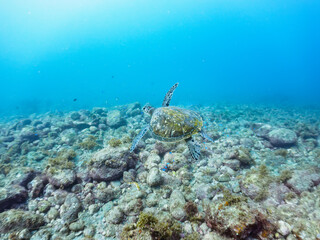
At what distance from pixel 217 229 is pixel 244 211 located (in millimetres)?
733

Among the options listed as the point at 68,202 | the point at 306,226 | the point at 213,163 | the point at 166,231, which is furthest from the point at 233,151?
the point at 68,202

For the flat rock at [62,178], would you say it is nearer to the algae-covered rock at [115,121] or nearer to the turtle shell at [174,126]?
the turtle shell at [174,126]

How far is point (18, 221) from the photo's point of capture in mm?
3844

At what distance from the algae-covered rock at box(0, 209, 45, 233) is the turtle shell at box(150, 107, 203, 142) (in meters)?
4.55

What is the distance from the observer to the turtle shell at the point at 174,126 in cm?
555

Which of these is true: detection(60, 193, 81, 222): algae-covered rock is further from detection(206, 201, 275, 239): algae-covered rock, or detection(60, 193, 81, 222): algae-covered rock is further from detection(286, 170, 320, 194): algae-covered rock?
detection(286, 170, 320, 194): algae-covered rock

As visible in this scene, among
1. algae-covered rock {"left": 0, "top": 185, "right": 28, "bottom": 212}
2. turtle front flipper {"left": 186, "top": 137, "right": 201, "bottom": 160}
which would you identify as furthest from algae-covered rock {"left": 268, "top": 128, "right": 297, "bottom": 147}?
algae-covered rock {"left": 0, "top": 185, "right": 28, "bottom": 212}

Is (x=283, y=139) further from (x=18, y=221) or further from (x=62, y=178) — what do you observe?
(x=18, y=221)

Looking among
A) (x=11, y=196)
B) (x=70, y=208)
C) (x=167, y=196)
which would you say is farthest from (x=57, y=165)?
(x=167, y=196)

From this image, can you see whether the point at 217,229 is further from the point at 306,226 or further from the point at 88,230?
the point at 88,230

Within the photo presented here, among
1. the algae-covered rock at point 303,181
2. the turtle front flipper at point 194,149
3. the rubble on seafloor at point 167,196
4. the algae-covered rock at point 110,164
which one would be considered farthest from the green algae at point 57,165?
the algae-covered rock at point 303,181

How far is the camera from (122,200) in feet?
15.4

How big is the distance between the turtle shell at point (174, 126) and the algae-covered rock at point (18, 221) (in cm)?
455

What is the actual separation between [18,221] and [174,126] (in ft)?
18.1
